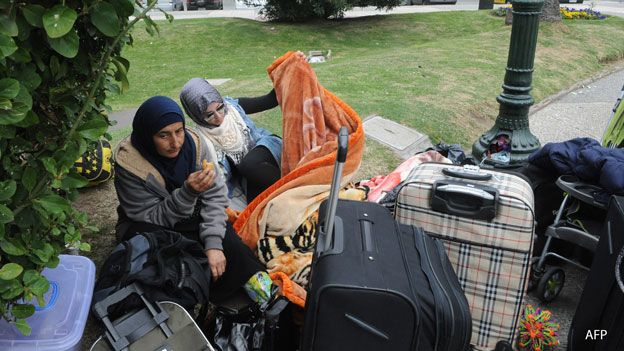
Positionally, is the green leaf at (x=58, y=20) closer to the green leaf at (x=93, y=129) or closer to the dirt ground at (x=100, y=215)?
the green leaf at (x=93, y=129)

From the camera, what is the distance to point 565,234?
3447 millimetres

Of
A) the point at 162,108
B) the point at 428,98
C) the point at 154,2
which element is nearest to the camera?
the point at 154,2

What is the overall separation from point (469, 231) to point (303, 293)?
935 mm

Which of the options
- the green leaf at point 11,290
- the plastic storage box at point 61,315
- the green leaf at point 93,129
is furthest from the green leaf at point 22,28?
the plastic storage box at point 61,315

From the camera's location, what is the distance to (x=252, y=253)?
10.4 feet

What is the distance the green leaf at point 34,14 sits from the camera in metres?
1.41

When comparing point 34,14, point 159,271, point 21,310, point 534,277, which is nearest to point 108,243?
point 159,271

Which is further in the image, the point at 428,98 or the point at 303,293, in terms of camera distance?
the point at 428,98

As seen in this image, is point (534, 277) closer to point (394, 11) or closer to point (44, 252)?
point (44, 252)

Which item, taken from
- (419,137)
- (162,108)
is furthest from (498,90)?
(162,108)

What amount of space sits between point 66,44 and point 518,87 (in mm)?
4310

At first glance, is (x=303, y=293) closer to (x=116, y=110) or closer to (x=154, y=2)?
(x=154, y=2)

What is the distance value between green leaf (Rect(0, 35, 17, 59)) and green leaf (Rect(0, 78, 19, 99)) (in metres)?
0.07

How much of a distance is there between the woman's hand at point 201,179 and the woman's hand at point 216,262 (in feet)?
1.17
